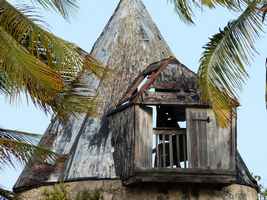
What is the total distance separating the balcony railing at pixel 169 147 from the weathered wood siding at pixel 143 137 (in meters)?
0.21

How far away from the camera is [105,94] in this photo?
23016 millimetres

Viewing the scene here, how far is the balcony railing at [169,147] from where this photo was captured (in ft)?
68.4

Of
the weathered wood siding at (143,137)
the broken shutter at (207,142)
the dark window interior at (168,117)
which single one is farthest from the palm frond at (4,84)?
the dark window interior at (168,117)

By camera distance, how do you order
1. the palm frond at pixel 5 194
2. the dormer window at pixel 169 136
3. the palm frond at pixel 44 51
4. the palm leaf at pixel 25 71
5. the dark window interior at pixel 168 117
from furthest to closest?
the dark window interior at pixel 168 117 → the dormer window at pixel 169 136 → the palm frond at pixel 5 194 → the palm frond at pixel 44 51 → the palm leaf at pixel 25 71

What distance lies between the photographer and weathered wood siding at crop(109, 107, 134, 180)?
818 inches

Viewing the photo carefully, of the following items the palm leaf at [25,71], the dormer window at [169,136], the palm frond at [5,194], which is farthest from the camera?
the dormer window at [169,136]

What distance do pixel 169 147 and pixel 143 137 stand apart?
70 cm

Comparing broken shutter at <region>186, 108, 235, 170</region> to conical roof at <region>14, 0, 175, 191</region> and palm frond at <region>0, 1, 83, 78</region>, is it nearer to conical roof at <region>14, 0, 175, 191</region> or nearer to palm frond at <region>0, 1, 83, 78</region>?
conical roof at <region>14, 0, 175, 191</region>

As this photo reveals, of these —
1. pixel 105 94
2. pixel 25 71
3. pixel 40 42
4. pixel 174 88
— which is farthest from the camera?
pixel 105 94

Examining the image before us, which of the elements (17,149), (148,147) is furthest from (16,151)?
(148,147)

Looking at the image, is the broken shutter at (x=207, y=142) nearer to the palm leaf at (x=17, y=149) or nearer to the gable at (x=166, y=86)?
the gable at (x=166, y=86)

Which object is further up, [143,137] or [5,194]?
[143,137]

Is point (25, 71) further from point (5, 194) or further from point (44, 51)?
point (5, 194)

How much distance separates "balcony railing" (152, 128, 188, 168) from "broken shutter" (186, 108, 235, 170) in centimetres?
35
